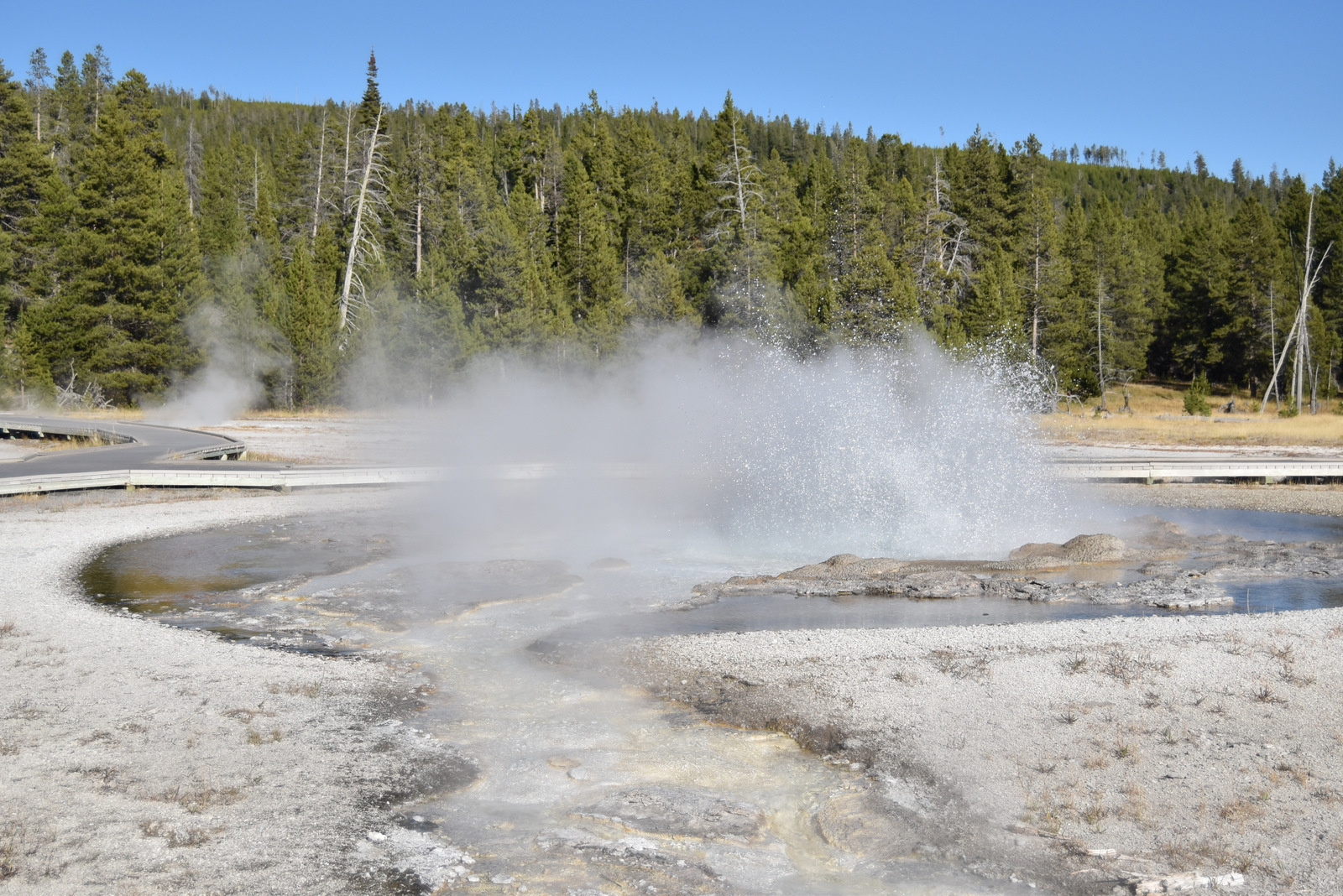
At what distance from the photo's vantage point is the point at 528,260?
1671 inches

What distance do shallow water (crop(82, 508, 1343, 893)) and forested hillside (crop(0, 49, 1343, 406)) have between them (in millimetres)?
23339

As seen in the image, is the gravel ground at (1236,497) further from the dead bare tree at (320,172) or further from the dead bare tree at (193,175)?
the dead bare tree at (193,175)

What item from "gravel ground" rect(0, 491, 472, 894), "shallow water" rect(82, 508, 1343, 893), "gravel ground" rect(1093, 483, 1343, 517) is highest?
"gravel ground" rect(0, 491, 472, 894)

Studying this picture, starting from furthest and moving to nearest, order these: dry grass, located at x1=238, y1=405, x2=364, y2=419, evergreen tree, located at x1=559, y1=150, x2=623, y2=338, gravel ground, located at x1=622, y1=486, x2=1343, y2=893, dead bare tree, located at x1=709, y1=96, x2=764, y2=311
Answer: evergreen tree, located at x1=559, y1=150, x2=623, y2=338 → dead bare tree, located at x1=709, y1=96, x2=764, y2=311 → dry grass, located at x1=238, y1=405, x2=364, y2=419 → gravel ground, located at x1=622, y1=486, x2=1343, y2=893

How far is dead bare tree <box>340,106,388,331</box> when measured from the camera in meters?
39.7

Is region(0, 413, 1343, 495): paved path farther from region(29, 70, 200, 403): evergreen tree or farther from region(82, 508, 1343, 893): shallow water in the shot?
region(29, 70, 200, 403): evergreen tree

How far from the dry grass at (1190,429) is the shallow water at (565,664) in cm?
2079

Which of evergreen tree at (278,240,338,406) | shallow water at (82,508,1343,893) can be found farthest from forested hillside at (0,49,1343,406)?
shallow water at (82,508,1343,893)

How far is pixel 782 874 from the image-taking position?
4.83 meters

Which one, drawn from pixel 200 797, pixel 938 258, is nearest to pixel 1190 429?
pixel 938 258

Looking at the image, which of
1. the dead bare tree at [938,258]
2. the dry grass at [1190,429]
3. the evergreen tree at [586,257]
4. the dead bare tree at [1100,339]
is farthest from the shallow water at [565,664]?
the dead bare tree at [1100,339]

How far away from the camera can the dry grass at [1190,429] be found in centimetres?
3616

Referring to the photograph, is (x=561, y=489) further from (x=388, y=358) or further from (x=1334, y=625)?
(x=388, y=358)

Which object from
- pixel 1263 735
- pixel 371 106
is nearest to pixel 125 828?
pixel 1263 735
